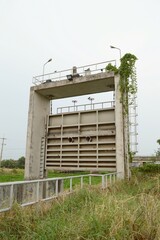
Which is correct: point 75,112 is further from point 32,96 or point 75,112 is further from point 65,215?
point 65,215

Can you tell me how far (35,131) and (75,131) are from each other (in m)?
2.88

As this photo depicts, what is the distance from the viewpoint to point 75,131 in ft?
53.8

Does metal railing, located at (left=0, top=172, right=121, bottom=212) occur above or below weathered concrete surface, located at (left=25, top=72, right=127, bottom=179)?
below

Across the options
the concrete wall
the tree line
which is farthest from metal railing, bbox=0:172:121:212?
the tree line

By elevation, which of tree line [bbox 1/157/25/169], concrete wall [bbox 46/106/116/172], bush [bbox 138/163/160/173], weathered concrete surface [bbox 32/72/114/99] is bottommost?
tree line [bbox 1/157/25/169]

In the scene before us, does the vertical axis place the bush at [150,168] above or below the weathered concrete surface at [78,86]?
below

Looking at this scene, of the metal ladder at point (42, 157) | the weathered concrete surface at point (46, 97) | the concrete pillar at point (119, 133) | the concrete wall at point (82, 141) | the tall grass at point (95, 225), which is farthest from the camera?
the metal ladder at point (42, 157)

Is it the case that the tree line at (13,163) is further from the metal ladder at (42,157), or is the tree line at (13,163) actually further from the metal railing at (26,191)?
the metal railing at (26,191)

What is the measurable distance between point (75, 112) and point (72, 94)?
189cm

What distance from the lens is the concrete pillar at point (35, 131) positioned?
1598cm

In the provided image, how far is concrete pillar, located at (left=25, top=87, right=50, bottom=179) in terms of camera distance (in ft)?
52.4

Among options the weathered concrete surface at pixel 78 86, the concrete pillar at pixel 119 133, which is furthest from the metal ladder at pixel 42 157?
the concrete pillar at pixel 119 133

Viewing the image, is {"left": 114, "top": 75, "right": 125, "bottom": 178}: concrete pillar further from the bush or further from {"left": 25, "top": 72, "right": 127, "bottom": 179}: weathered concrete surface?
the bush

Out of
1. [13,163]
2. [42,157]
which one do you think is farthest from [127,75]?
[13,163]
